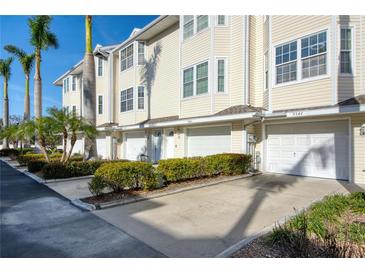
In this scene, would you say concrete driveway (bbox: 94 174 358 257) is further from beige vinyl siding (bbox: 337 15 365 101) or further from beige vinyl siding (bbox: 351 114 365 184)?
beige vinyl siding (bbox: 337 15 365 101)

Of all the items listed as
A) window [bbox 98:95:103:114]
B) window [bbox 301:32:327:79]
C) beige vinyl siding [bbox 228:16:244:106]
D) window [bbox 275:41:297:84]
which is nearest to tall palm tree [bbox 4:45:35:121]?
window [bbox 98:95:103:114]

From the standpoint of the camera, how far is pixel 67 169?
40.3 ft

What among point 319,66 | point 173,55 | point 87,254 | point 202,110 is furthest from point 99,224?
point 173,55

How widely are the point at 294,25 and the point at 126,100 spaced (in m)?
14.1

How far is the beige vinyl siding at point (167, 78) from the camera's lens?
16.5 m

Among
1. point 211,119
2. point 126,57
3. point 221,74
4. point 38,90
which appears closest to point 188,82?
point 221,74

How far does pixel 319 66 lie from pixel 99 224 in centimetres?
1001

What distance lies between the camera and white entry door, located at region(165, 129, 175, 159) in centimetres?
1664

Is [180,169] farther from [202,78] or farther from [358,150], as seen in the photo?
[358,150]

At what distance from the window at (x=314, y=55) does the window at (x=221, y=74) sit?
4025 millimetres

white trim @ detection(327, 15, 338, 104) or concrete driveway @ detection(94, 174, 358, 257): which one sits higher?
white trim @ detection(327, 15, 338, 104)

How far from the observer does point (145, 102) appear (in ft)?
63.4

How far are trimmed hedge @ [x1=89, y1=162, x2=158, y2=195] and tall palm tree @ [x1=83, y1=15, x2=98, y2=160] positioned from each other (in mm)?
7000
